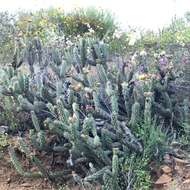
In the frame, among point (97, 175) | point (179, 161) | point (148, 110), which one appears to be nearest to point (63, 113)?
point (97, 175)

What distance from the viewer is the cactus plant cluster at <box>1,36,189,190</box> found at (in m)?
4.96

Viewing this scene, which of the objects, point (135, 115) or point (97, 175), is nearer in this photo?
point (97, 175)

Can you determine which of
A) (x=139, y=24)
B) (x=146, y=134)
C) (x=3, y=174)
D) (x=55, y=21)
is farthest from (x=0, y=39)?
(x=146, y=134)

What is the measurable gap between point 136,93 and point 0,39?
4.51 metres

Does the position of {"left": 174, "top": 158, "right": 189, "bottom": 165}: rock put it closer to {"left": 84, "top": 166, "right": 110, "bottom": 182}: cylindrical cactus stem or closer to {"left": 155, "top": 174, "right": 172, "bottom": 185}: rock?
{"left": 155, "top": 174, "right": 172, "bottom": 185}: rock

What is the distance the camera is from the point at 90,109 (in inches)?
210

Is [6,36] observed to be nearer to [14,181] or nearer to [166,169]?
[14,181]

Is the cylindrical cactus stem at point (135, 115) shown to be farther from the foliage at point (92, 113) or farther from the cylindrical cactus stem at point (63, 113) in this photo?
the cylindrical cactus stem at point (63, 113)

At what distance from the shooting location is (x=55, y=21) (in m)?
10.6

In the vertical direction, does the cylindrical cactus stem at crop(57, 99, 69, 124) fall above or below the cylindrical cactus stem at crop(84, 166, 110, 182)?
above

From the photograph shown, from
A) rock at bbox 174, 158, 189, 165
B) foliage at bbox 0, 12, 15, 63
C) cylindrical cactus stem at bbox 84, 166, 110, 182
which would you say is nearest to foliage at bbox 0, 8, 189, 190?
cylindrical cactus stem at bbox 84, 166, 110, 182

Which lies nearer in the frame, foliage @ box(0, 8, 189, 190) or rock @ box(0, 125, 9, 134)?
→ foliage @ box(0, 8, 189, 190)

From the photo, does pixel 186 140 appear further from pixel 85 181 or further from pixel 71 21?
pixel 71 21

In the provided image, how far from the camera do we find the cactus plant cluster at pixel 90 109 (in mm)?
4965
